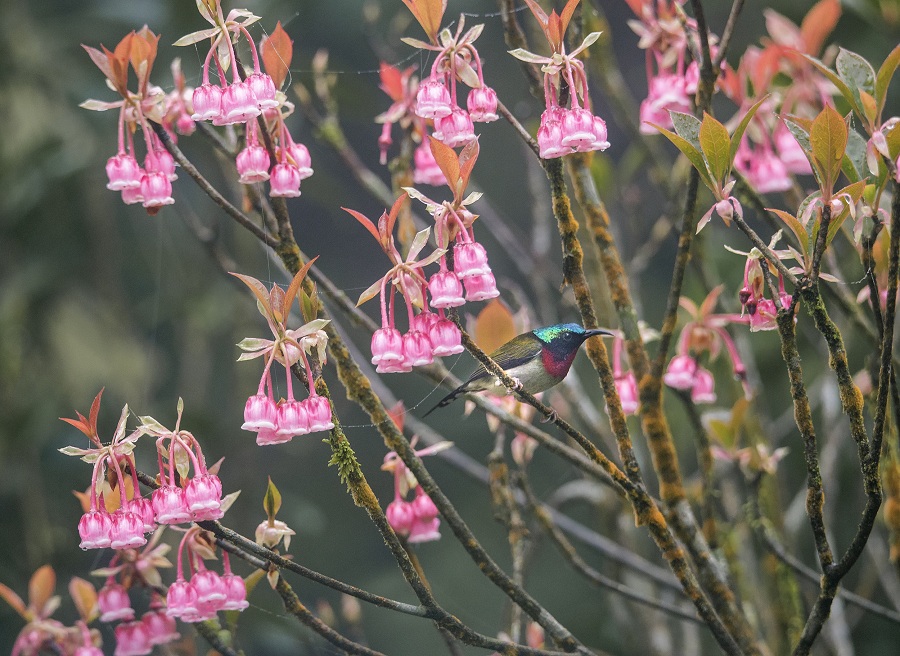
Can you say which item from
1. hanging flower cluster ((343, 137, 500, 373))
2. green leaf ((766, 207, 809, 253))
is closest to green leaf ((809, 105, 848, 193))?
green leaf ((766, 207, 809, 253))

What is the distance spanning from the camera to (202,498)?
2.84 feet

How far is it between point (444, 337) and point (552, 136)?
22 cm

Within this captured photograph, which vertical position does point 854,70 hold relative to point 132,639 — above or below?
above

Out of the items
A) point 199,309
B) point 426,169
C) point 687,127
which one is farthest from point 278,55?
point 199,309

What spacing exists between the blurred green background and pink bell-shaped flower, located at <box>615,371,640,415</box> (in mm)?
651

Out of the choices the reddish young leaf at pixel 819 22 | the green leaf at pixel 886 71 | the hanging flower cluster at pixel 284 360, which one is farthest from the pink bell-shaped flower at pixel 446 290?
the reddish young leaf at pixel 819 22

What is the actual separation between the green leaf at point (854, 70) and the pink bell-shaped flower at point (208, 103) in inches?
24.1

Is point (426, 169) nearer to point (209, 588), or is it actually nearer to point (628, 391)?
point (628, 391)

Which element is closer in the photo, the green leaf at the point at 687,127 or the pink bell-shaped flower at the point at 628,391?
the green leaf at the point at 687,127

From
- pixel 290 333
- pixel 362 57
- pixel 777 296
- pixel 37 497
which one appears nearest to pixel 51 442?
pixel 37 497

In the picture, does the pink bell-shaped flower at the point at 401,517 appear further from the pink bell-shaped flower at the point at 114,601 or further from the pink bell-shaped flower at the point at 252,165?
the pink bell-shaped flower at the point at 252,165

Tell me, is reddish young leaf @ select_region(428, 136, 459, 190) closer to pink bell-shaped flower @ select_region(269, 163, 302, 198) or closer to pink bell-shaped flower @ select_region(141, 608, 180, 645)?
pink bell-shaped flower @ select_region(269, 163, 302, 198)

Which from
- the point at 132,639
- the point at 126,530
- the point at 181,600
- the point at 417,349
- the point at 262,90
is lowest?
the point at 132,639

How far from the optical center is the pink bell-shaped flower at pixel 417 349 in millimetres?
919
